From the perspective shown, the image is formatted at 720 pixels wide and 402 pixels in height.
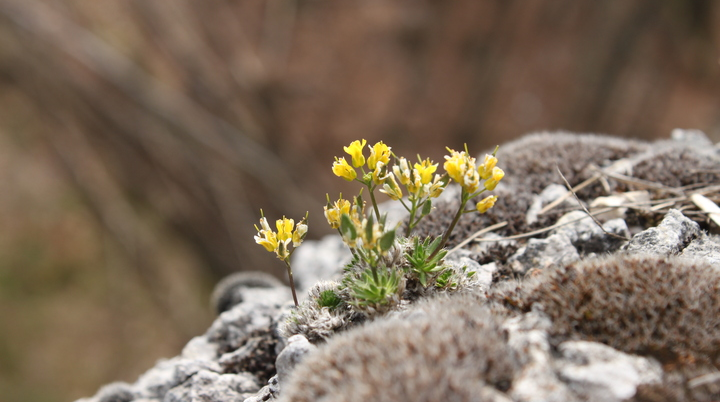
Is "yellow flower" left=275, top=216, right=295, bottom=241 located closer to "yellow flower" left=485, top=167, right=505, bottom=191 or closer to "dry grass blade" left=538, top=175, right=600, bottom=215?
"yellow flower" left=485, top=167, right=505, bottom=191

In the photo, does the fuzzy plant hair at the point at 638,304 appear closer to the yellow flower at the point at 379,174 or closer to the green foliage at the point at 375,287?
the green foliage at the point at 375,287

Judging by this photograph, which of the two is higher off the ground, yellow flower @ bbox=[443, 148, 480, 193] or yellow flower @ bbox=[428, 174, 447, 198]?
yellow flower @ bbox=[428, 174, 447, 198]

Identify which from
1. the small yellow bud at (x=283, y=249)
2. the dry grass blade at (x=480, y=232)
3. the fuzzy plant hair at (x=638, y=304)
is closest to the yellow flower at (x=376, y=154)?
the small yellow bud at (x=283, y=249)

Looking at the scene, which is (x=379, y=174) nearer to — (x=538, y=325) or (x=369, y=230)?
(x=369, y=230)

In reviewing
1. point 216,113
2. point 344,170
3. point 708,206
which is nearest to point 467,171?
point 344,170

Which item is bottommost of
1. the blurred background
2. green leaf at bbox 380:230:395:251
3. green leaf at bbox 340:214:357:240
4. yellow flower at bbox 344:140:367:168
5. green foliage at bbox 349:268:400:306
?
green foliage at bbox 349:268:400:306

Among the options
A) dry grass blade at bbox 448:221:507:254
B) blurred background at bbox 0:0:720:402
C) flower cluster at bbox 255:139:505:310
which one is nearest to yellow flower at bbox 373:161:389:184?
flower cluster at bbox 255:139:505:310
